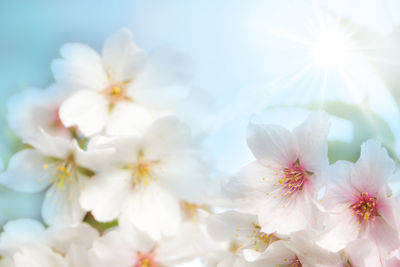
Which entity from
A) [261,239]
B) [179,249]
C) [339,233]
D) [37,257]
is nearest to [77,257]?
[37,257]

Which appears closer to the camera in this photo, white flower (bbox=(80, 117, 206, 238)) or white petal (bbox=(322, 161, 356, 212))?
white petal (bbox=(322, 161, 356, 212))

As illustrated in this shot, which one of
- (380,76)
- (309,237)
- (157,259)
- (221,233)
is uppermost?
(380,76)

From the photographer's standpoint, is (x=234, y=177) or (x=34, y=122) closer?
(x=234, y=177)

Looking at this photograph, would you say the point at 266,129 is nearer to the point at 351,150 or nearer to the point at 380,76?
the point at 351,150

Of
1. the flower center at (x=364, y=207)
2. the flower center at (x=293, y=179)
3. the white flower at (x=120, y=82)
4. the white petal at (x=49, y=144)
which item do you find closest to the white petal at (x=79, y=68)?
the white flower at (x=120, y=82)

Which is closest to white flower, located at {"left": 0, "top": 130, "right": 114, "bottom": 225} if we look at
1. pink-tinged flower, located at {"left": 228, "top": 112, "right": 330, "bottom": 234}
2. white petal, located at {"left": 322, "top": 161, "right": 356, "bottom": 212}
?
pink-tinged flower, located at {"left": 228, "top": 112, "right": 330, "bottom": 234}

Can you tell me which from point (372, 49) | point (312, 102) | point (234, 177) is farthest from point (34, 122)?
point (372, 49)

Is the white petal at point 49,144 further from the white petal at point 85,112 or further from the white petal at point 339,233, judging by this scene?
the white petal at point 339,233

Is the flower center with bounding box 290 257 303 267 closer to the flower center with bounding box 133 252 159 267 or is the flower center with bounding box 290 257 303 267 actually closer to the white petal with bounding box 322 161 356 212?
the white petal with bounding box 322 161 356 212
